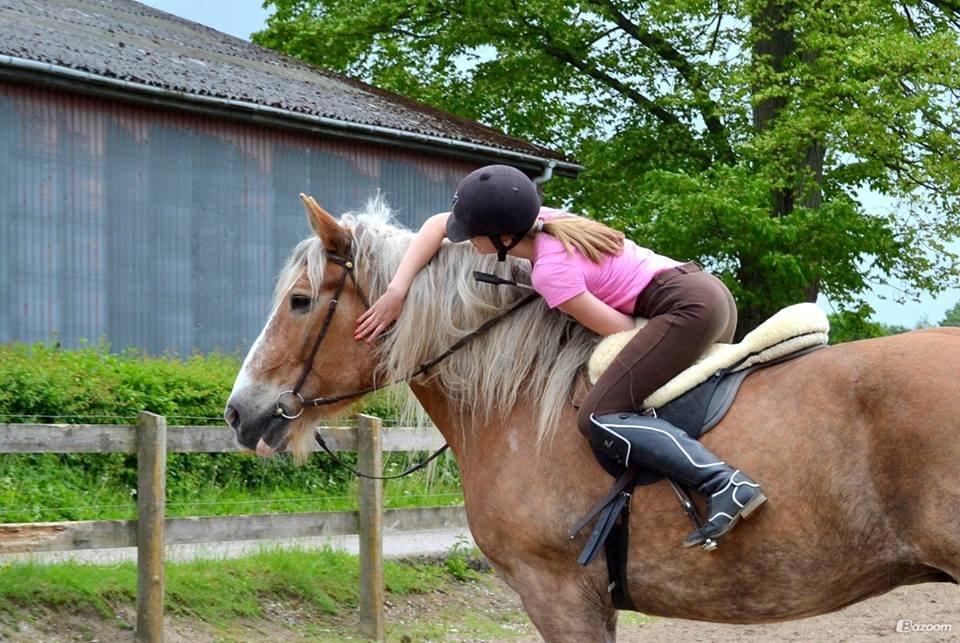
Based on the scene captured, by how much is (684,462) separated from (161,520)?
13.5 ft

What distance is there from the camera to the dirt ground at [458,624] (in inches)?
264

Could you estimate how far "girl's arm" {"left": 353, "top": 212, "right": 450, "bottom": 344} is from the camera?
4.45 meters

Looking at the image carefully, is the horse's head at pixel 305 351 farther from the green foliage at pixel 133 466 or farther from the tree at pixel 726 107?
the tree at pixel 726 107

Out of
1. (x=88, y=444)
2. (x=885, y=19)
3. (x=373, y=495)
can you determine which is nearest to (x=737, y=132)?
(x=885, y=19)

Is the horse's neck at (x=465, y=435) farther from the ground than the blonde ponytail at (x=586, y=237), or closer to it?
closer to it

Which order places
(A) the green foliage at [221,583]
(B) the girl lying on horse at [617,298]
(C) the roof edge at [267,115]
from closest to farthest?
(B) the girl lying on horse at [617,298], (A) the green foliage at [221,583], (C) the roof edge at [267,115]

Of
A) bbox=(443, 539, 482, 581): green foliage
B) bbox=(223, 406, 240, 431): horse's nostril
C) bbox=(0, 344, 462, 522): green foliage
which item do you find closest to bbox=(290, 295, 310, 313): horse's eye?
bbox=(223, 406, 240, 431): horse's nostril

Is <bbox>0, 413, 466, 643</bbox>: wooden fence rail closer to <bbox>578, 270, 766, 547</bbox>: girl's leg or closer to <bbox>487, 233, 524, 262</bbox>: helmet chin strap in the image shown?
<bbox>487, 233, 524, 262</bbox>: helmet chin strap

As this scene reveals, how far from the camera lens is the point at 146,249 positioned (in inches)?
580

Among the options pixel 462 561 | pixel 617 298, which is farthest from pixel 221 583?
pixel 617 298

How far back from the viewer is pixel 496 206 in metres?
4.11

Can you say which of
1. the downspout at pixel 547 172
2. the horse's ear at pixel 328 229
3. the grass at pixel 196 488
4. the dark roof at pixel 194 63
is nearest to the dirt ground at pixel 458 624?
the grass at pixel 196 488

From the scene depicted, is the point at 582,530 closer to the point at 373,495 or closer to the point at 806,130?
the point at 373,495

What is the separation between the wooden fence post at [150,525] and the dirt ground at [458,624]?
0.22 metres
